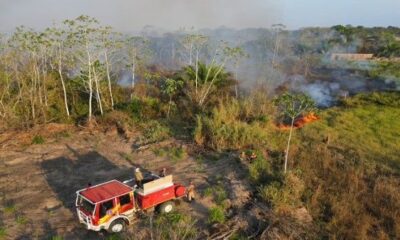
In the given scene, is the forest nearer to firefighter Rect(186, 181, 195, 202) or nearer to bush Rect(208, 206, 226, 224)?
bush Rect(208, 206, 226, 224)

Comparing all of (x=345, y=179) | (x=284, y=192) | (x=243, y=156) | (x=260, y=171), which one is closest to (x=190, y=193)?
(x=284, y=192)

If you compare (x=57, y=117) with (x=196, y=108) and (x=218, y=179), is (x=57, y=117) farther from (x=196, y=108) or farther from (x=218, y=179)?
(x=218, y=179)

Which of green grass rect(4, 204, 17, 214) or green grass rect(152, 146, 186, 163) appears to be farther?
green grass rect(152, 146, 186, 163)

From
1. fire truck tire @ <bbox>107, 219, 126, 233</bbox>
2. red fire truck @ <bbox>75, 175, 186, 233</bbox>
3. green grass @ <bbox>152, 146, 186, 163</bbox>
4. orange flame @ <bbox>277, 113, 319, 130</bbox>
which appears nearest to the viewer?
red fire truck @ <bbox>75, 175, 186, 233</bbox>

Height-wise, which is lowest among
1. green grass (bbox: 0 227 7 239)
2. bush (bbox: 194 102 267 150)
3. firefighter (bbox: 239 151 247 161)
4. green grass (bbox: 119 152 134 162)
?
green grass (bbox: 119 152 134 162)

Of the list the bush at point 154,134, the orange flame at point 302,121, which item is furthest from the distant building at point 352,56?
the bush at point 154,134

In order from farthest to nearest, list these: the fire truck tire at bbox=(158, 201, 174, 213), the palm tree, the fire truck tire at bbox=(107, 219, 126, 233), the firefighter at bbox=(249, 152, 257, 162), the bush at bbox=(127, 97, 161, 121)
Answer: the palm tree, the bush at bbox=(127, 97, 161, 121), the firefighter at bbox=(249, 152, 257, 162), the fire truck tire at bbox=(158, 201, 174, 213), the fire truck tire at bbox=(107, 219, 126, 233)

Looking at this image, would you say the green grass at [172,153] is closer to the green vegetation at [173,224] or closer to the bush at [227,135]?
the bush at [227,135]

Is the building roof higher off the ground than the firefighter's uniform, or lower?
higher

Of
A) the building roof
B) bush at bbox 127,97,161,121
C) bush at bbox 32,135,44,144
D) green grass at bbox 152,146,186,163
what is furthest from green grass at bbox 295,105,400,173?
bush at bbox 32,135,44,144
